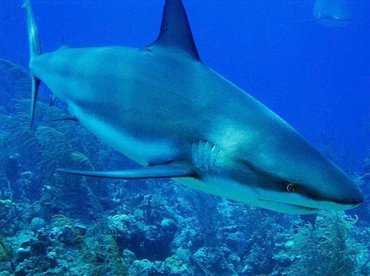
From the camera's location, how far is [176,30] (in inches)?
146

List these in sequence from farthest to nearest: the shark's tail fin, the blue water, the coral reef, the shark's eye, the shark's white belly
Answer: the blue water, the shark's tail fin, the coral reef, the shark's white belly, the shark's eye

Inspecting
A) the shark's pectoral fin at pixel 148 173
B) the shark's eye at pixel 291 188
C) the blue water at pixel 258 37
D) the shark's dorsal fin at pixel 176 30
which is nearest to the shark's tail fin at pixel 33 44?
the shark's dorsal fin at pixel 176 30

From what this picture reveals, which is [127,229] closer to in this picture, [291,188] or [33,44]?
[33,44]

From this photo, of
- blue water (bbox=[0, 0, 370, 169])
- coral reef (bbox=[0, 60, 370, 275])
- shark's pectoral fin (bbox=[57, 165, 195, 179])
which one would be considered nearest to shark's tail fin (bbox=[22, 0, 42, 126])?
coral reef (bbox=[0, 60, 370, 275])

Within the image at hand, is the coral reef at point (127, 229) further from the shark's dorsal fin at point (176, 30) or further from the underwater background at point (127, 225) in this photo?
the shark's dorsal fin at point (176, 30)

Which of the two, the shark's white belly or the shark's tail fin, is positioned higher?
the shark's tail fin

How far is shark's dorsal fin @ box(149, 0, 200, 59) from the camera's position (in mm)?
3600

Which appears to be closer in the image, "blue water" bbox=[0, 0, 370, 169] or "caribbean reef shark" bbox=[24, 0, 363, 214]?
"caribbean reef shark" bbox=[24, 0, 363, 214]

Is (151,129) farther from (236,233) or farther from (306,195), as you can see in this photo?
(236,233)

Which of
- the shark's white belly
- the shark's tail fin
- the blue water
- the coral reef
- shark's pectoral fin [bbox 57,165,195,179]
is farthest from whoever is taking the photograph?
the blue water

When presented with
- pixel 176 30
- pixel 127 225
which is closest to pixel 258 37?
pixel 127 225

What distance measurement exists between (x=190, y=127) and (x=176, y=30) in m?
1.15

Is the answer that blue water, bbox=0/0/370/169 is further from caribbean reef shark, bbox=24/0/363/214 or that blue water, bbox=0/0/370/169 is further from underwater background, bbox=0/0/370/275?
caribbean reef shark, bbox=24/0/363/214

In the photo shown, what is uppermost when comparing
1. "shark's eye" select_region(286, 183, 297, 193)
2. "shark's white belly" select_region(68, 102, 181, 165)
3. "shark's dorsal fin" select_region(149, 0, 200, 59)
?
"shark's dorsal fin" select_region(149, 0, 200, 59)
